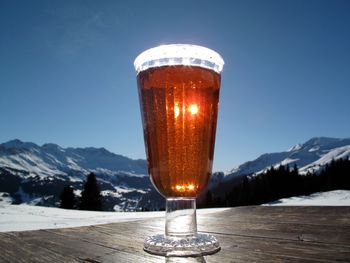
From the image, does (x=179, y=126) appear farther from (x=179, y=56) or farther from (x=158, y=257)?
(x=158, y=257)

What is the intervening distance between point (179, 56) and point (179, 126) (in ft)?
0.90

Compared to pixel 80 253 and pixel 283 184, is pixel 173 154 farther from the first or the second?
pixel 283 184

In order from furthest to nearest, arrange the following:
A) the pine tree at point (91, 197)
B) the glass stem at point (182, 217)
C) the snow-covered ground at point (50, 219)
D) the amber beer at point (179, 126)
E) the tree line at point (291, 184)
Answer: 1. the tree line at point (291, 184)
2. the pine tree at point (91, 197)
3. the snow-covered ground at point (50, 219)
4. the amber beer at point (179, 126)
5. the glass stem at point (182, 217)

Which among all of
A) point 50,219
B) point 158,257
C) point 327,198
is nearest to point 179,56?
point 158,257

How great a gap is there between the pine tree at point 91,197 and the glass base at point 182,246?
4629 cm

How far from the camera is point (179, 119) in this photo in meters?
1.30

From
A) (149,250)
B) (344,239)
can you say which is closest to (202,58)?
(149,250)

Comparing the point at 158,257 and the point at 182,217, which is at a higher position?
the point at 182,217

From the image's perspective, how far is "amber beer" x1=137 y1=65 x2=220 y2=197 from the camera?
4.21 ft

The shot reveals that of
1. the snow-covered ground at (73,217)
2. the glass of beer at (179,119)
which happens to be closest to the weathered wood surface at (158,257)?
the glass of beer at (179,119)

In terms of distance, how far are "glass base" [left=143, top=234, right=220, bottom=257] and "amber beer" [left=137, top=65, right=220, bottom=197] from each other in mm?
163

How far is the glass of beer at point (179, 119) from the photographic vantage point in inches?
50.0

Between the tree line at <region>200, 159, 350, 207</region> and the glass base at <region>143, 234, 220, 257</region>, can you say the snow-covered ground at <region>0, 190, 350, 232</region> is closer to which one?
the glass base at <region>143, 234, 220, 257</region>

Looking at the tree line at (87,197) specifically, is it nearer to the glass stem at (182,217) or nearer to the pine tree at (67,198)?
the pine tree at (67,198)
